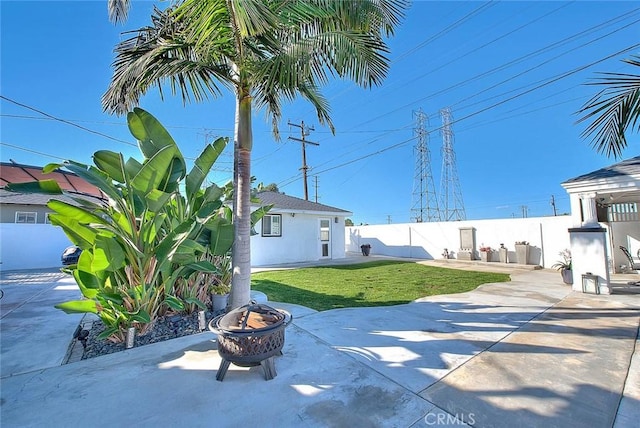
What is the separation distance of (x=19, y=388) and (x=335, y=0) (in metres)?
6.05

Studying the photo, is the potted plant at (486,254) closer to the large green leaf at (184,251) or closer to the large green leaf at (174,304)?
the large green leaf at (184,251)

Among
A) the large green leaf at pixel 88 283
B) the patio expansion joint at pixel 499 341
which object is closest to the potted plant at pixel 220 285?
the large green leaf at pixel 88 283

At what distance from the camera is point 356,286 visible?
855 centimetres

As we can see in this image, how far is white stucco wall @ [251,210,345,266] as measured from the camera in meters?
14.2

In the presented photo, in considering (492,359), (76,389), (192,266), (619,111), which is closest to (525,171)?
(619,111)

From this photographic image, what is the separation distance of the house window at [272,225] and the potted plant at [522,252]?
11.9 metres

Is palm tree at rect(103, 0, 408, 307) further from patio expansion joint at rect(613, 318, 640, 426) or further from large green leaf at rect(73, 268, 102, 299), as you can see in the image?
patio expansion joint at rect(613, 318, 640, 426)

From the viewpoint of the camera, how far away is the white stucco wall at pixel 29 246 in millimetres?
14094

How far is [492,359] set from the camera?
11.6 feet

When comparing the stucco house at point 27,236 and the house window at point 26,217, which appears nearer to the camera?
the stucco house at point 27,236

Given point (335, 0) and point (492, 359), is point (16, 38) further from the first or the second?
point (492, 359)

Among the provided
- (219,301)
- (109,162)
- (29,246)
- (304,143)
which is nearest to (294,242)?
(304,143)

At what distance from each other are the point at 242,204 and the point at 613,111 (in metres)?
6.55

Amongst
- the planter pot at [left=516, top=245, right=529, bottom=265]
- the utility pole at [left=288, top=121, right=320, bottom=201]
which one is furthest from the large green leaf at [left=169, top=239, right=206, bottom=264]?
the utility pole at [left=288, top=121, right=320, bottom=201]
